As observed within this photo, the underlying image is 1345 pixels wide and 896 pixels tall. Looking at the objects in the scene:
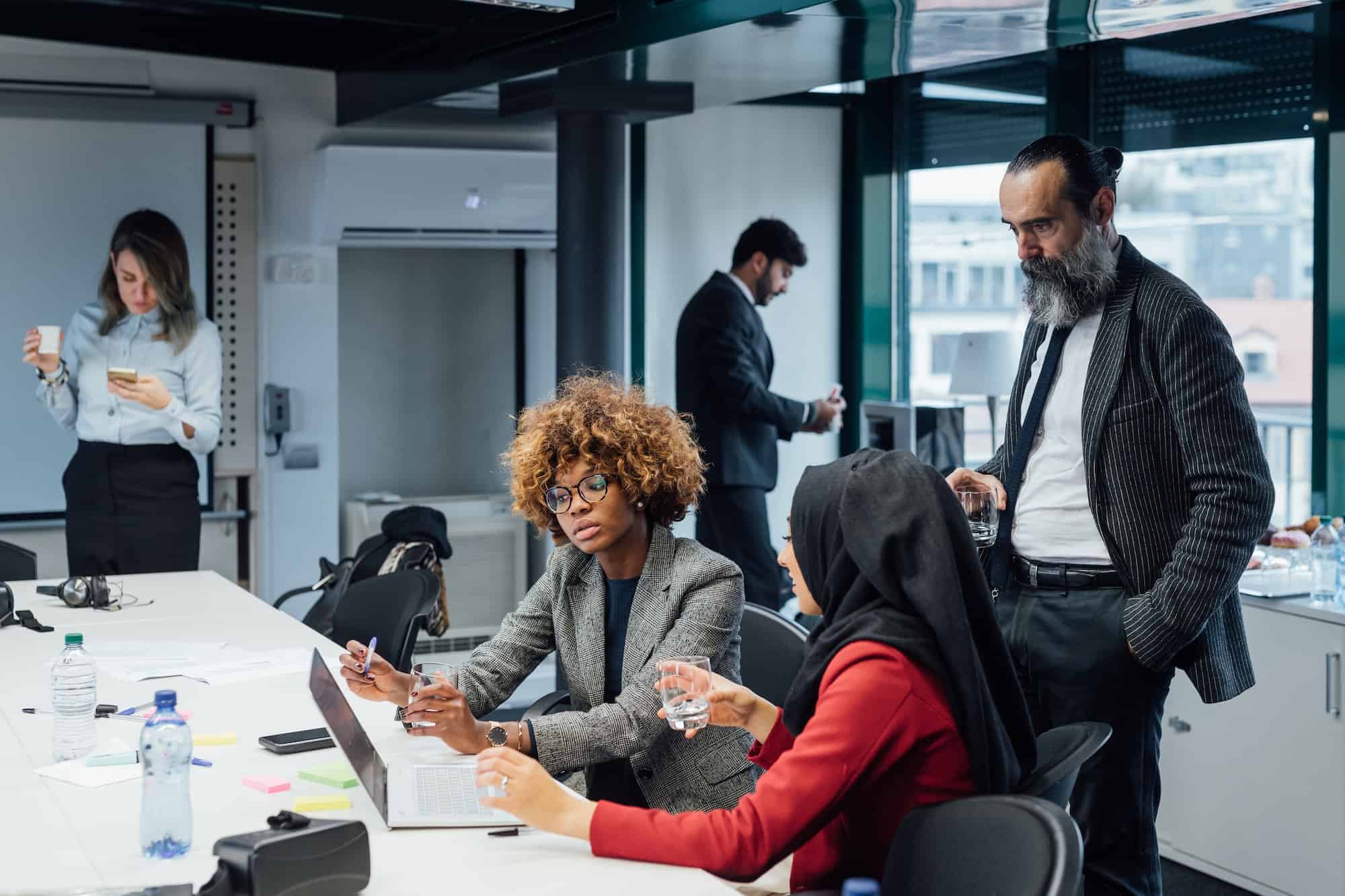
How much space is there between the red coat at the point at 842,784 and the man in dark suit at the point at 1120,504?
0.74 metres

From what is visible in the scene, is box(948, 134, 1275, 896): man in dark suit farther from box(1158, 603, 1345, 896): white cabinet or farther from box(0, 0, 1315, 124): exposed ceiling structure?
box(1158, 603, 1345, 896): white cabinet

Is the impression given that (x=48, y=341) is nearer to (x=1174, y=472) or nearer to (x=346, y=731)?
(x=346, y=731)

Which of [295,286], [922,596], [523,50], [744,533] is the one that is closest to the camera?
[922,596]

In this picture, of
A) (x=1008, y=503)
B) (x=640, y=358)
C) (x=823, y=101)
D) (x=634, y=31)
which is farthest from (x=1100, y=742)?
(x=823, y=101)

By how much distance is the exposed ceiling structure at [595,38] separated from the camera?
3.31 meters

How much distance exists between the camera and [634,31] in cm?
389

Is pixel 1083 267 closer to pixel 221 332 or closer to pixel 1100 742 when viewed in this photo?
pixel 1100 742

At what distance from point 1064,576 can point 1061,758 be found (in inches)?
25.5

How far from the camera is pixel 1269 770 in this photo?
3.75 m

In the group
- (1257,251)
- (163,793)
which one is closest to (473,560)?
(1257,251)

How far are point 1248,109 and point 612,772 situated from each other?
11.3ft

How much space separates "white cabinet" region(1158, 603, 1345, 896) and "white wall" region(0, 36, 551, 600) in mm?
3644

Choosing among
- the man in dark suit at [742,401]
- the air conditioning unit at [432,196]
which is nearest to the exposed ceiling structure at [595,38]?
the air conditioning unit at [432,196]

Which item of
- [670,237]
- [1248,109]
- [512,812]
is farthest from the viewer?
[670,237]
